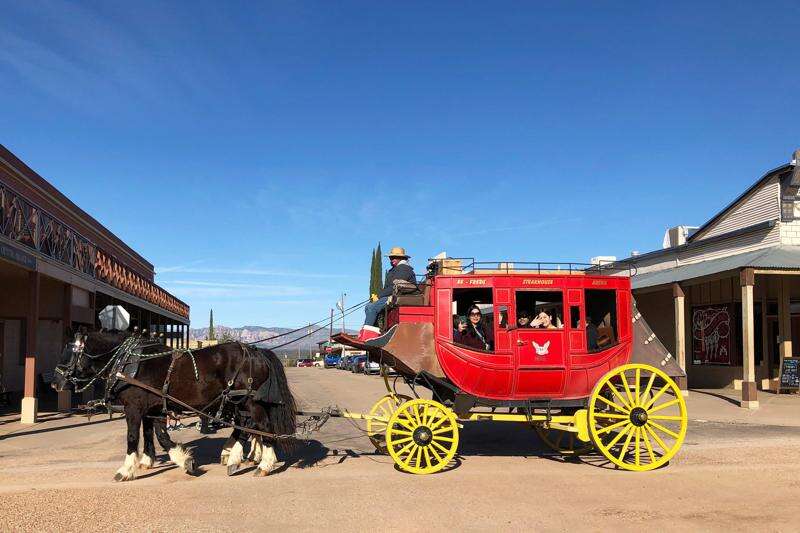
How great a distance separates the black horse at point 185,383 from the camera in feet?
26.9

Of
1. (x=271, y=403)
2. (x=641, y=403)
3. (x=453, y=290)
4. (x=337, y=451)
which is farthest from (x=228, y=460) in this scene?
(x=641, y=403)

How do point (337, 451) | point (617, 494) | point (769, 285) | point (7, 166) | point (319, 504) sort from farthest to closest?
point (769, 285) < point (7, 166) < point (337, 451) < point (617, 494) < point (319, 504)

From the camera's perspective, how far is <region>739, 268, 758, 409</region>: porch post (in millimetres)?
16167

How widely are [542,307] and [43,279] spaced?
13584 mm

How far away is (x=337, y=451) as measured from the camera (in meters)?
10.0

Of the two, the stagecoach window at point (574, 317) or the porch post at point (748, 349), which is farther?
the porch post at point (748, 349)

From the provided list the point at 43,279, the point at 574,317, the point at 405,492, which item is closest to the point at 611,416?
the point at 574,317

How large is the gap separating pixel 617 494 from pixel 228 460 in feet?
16.5

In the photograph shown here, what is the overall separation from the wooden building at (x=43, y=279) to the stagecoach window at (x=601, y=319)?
7.49 metres

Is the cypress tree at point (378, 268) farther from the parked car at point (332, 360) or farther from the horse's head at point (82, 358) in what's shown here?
the horse's head at point (82, 358)

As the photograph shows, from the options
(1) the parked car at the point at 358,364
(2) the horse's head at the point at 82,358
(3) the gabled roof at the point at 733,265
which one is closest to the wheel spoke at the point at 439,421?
(2) the horse's head at the point at 82,358

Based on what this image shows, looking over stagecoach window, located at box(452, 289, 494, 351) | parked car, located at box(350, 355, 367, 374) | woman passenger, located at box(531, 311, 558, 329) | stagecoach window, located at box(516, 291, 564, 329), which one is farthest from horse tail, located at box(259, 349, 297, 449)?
parked car, located at box(350, 355, 367, 374)

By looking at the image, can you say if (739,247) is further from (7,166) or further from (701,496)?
(7,166)

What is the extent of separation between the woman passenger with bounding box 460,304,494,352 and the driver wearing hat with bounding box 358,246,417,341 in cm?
104
